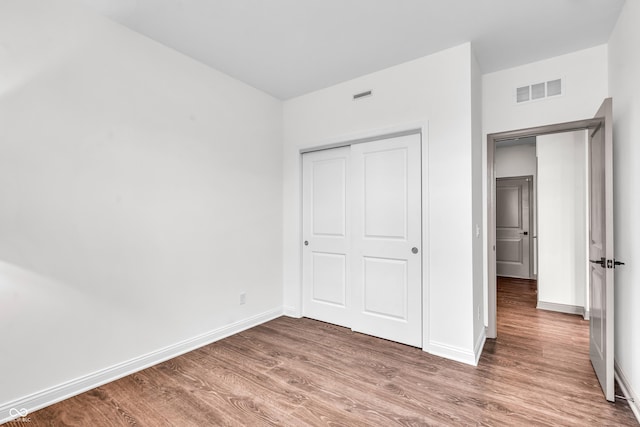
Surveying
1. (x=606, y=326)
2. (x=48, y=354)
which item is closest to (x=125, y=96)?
(x=48, y=354)

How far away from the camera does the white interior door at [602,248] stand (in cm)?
210

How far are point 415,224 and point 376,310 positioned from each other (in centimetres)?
105

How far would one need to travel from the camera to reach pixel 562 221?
4273 millimetres

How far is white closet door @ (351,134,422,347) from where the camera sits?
122 inches

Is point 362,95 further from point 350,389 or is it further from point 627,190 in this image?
point 350,389

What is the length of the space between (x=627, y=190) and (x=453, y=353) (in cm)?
185

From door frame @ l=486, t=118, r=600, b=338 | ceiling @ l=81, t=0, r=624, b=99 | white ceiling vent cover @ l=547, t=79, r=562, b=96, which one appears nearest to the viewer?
ceiling @ l=81, t=0, r=624, b=99

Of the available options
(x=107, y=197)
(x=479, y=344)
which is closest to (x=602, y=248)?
(x=479, y=344)

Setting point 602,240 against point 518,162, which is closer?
point 602,240

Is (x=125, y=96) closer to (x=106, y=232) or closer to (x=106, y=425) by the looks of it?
(x=106, y=232)

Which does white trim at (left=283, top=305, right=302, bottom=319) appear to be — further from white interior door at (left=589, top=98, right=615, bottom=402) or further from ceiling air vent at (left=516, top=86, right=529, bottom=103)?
ceiling air vent at (left=516, top=86, right=529, bottom=103)

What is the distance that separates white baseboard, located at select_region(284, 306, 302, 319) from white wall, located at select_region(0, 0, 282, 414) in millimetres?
688

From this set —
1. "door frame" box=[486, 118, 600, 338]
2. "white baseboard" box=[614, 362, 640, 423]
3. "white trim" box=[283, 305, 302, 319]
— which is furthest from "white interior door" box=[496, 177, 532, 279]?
"white trim" box=[283, 305, 302, 319]

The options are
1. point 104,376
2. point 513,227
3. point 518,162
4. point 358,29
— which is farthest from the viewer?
point 513,227
